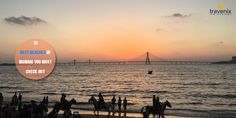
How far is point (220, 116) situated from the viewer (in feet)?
100

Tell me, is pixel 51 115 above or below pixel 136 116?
above

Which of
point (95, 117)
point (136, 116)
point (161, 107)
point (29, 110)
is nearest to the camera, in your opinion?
point (29, 110)

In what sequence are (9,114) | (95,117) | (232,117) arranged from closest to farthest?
1. (9,114)
2. (95,117)
3. (232,117)

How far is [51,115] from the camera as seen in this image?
17.7 meters

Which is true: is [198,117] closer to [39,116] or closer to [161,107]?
[161,107]

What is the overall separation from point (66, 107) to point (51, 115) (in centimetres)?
243

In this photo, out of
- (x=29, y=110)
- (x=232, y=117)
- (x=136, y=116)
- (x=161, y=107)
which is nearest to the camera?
(x=29, y=110)

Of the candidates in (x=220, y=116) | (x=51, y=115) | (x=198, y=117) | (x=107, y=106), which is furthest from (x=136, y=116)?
(x=51, y=115)

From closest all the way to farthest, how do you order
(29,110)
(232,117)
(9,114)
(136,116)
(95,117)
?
1. (29,110)
2. (9,114)
3. (95,117)
4. (136,116)
5. (232,117)

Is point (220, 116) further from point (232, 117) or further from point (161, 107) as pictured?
point (161, 107)

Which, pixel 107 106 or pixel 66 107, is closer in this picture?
pixel 66 107

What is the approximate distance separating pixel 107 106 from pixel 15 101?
11.3m

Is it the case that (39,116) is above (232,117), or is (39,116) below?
above

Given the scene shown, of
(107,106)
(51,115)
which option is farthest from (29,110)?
(107,106)
